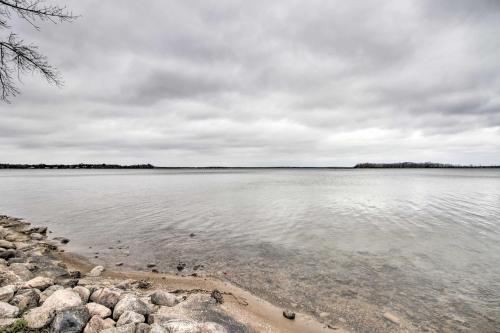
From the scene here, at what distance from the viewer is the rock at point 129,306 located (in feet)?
18.3

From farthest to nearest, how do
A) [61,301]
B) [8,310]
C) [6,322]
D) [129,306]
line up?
[129,306]
[61,301]
[8,310]
[6,322]

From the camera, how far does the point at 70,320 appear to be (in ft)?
16.1

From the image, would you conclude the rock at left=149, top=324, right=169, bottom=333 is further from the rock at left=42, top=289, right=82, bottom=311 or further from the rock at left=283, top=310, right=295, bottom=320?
the rock at left=283, top=310, right=295, bottom=320

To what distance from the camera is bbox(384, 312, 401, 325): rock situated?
21.9ft

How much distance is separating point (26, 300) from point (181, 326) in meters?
3.35

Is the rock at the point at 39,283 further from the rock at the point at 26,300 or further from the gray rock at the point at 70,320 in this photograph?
the gray rock at the point at 70,320

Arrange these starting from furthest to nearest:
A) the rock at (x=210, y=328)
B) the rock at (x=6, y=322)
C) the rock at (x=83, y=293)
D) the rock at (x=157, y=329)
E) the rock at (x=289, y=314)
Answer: the rock at (x=289, y=314)
the rock at (x=83, y=293)
the rock at (x=210, y=328)
the rock at (x=157, y=329)
the rock at (x=6, y=322)

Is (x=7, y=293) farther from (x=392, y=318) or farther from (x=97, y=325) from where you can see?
(x=392, y=318)

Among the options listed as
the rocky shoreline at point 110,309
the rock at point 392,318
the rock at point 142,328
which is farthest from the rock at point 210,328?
the rock at point 392,318

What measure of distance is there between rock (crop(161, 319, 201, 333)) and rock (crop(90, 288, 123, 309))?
181cm

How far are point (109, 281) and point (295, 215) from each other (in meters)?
14.7

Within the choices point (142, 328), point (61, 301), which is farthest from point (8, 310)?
point (142, 328)

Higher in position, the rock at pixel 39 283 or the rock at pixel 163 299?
the rock at pixel 39 283

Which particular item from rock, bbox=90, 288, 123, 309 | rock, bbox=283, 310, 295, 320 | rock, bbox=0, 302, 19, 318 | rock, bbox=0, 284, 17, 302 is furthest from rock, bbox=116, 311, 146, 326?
rock, bbox=283, 310, 295, 320
